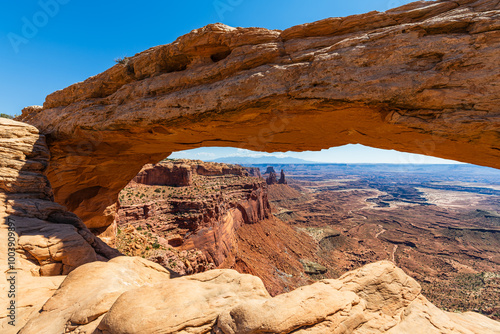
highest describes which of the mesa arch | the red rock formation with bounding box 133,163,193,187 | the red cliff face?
the mesa arch

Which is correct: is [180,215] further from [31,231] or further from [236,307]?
[236,307]

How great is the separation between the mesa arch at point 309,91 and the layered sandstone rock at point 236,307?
17.1 ft

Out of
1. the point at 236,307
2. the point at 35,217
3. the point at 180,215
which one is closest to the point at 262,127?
the point at 236,307

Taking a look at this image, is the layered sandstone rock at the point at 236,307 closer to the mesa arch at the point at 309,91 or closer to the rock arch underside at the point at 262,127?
the rock arch underside at the point at 262,127

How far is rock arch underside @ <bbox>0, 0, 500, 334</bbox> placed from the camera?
183 inches

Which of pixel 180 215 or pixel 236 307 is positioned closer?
pixel 236 307

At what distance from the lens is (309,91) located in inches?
294

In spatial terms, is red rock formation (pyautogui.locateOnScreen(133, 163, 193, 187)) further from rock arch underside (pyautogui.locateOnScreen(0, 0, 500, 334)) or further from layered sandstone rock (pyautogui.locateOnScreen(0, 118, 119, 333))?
layered sandstone rock (pyautogui.locateOnScreen(0, 118, 119, 333))

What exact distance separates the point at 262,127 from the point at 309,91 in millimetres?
3001

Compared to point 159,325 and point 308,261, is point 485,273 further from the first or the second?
point 159,325

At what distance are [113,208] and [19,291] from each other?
46.9 ft

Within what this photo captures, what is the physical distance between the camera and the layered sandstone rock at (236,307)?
4.12m

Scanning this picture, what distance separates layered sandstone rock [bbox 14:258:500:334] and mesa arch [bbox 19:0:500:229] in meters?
5.21

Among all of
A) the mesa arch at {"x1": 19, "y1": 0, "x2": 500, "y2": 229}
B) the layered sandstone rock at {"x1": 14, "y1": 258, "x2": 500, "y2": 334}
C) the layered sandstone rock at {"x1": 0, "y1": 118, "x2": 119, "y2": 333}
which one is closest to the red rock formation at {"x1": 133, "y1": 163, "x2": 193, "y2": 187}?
the mesa arch at {"x1": 19, "y1": 0, "x2": 500, "y2": 229}
